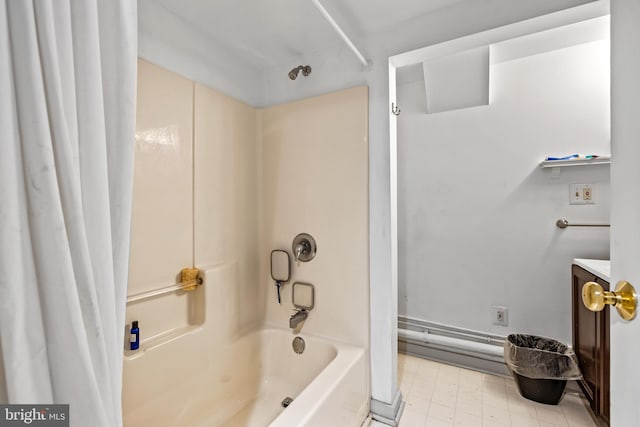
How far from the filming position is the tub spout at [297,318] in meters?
1.83

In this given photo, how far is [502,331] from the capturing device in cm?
214

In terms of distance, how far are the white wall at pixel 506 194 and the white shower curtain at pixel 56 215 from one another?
2273 mm

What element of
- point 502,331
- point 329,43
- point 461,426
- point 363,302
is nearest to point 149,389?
point 363,302

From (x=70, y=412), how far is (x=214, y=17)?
1795 millimetres

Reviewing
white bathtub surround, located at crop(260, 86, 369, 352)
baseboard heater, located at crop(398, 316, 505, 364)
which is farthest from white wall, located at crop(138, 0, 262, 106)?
baseboard heater, located at crop(398, 316, 505, 364)

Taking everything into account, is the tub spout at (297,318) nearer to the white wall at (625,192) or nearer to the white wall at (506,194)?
the white wall at (506,194)

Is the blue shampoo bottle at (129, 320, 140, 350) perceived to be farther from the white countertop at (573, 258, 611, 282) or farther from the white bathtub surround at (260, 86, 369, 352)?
the white countertop at (573, 258, 611, 282)

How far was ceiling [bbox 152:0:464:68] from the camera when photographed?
1481 mm

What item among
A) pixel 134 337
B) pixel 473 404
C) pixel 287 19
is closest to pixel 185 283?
pixel 134 337

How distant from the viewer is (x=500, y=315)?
2148 mm

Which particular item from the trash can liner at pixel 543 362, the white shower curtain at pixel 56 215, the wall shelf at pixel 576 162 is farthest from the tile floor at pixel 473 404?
the white shower curtain at pixel 56 215

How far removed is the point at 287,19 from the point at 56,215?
5.22 feet

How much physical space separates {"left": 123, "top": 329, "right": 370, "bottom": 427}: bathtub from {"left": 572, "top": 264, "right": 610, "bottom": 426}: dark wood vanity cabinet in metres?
1.19

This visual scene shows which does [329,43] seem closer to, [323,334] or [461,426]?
[323,334]
